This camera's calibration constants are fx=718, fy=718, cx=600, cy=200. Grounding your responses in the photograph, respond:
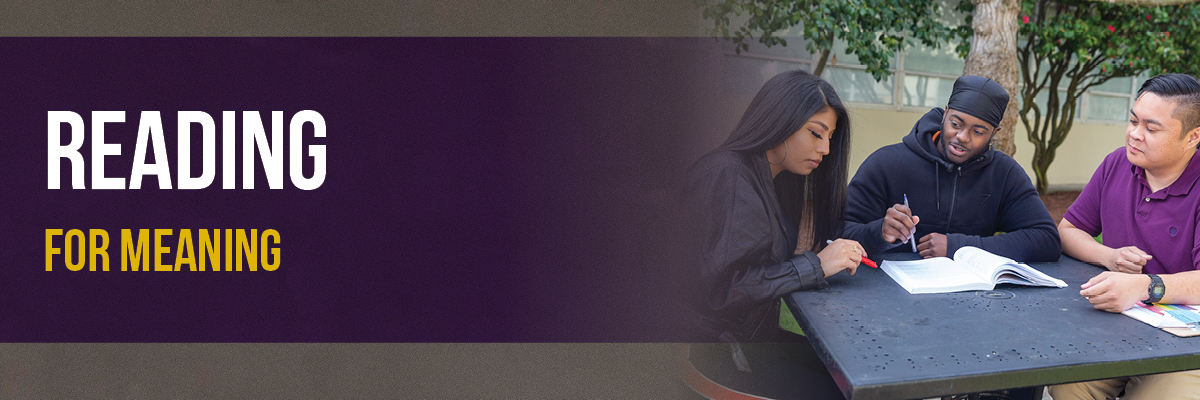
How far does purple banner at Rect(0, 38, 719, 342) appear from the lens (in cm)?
331

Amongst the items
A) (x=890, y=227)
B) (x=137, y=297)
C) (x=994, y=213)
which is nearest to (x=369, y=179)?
(x=137, y=297)

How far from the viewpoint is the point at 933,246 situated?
2330mm

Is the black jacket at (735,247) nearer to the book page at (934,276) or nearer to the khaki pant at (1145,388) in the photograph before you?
the book page at (934,276)

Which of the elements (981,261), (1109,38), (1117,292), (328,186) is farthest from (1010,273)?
(1109,38)

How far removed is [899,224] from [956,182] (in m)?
0.53

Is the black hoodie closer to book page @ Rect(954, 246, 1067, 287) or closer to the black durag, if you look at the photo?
the black durag

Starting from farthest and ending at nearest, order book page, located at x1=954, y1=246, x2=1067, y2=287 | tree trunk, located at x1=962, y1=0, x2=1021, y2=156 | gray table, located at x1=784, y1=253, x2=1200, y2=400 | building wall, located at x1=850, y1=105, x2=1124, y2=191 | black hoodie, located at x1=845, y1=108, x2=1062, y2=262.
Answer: building wall, located at x1=850, y1=105, x2=1124, y2=191 < tree trunk, located at x1=962, y1=0, x2=1021, y2=156 < black hoodie, located at x1=845, y1=108, x2=1062, y2=262 < book page, located at x1=954, y1=246, x2=1067, y2=287 < gray table, located at x1=784, y1=253, x2=1200, y2=400

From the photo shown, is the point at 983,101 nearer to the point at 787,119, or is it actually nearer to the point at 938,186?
the point at 938,186

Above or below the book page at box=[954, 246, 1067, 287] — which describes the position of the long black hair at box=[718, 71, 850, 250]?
above

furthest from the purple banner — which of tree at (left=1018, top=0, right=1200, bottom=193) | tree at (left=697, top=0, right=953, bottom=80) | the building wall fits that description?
the building wall

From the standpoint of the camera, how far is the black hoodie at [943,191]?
98.5 inches

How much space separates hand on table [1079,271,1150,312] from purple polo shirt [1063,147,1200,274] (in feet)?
1.52

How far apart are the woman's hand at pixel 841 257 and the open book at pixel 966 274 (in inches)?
6.6

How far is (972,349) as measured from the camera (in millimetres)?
1444
